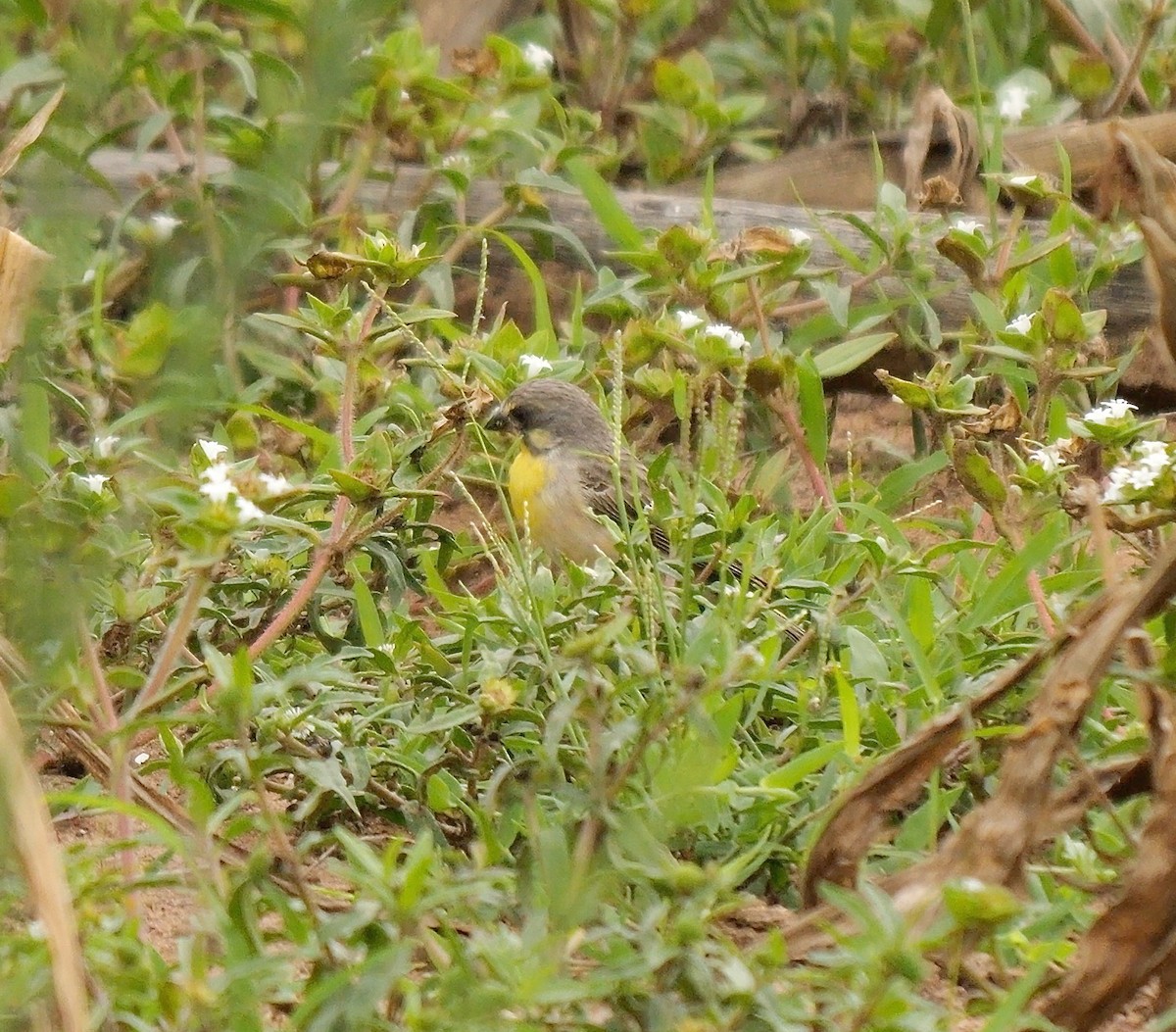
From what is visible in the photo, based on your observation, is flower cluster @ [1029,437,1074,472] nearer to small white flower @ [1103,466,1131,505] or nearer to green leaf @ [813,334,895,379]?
small white flower @ [1103,466,1131,505]

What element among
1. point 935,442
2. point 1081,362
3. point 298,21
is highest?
point 298,21

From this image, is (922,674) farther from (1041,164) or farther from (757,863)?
(1041,164)

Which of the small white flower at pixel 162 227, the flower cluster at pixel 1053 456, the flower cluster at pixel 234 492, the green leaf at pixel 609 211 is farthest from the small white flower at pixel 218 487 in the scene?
the green leaf at pixel 609 211

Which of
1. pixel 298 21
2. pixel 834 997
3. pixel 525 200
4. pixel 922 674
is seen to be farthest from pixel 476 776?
pixel 525 200

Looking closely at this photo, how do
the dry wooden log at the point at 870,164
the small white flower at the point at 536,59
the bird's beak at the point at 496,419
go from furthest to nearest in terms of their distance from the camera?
the dry wooden log at the point at 870,164
the small white flower at the point at 536,59
the bird's beak at the point at 496,419

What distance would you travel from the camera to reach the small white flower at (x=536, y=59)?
6.04 m

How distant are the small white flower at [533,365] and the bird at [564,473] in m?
0.74

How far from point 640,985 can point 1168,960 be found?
2.58ft

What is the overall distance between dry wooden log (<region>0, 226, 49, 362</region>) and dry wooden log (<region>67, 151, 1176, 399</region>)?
219 centimetres

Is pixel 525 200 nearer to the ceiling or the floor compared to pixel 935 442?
nearer to the ceiling

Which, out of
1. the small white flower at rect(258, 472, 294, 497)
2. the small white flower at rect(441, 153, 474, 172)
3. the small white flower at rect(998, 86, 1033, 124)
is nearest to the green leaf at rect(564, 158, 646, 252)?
the small white flower at rect(441, 153, 474, 172)

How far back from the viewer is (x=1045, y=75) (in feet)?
24.1

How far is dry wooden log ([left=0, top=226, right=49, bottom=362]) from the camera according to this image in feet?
10.5

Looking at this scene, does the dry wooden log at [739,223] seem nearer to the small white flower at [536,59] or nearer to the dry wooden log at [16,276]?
the small white flower at [536,59]
